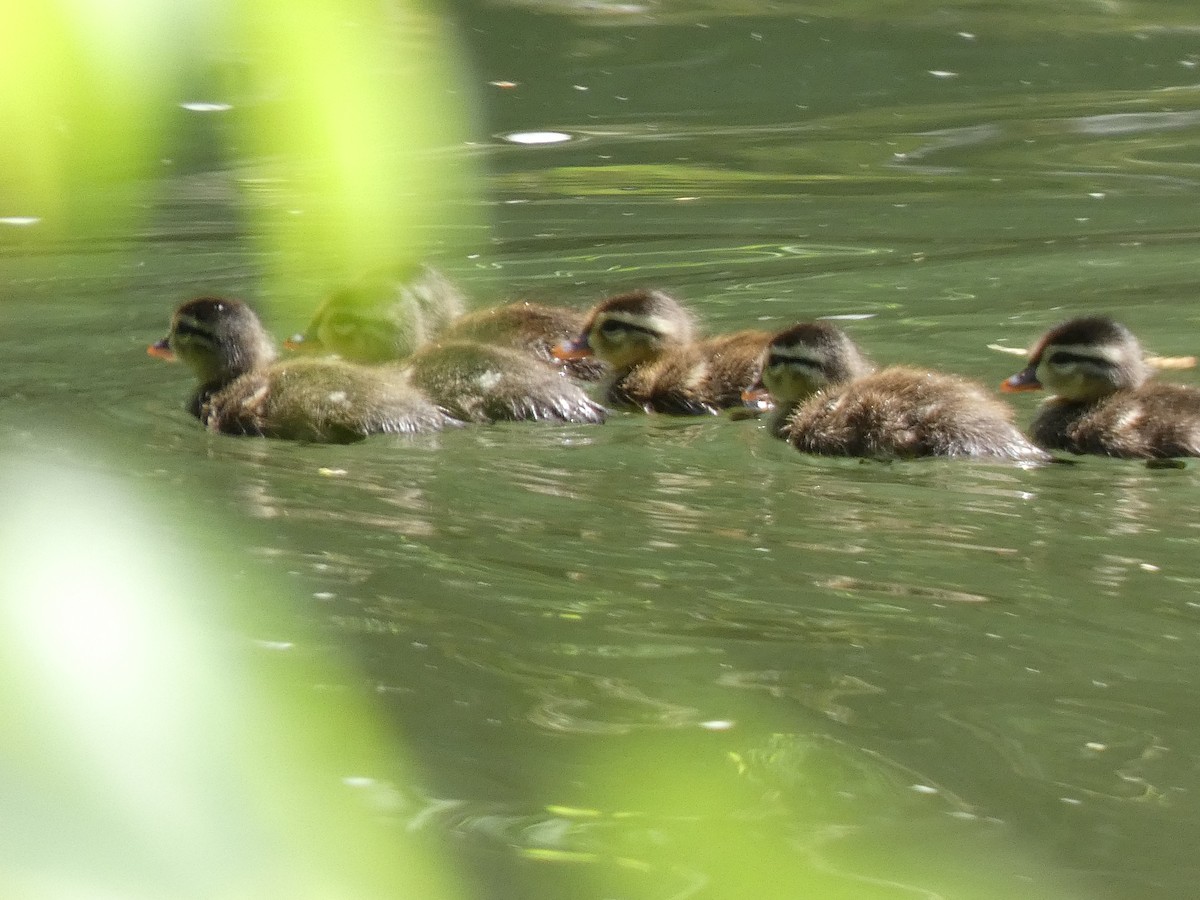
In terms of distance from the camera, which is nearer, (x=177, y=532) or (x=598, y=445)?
(x=177, y=532)

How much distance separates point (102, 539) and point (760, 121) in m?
5.63

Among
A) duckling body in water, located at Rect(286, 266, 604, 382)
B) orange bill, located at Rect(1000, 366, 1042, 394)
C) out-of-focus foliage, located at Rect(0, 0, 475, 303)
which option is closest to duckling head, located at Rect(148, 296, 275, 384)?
duckling body in water, located at Rect(286, 266, 604, 382)

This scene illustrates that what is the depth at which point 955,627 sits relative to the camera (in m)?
2.29

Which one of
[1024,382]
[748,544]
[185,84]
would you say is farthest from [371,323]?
[185,84]

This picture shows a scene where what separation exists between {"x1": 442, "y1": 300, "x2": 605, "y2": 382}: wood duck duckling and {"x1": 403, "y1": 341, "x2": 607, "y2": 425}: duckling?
588 millimetres

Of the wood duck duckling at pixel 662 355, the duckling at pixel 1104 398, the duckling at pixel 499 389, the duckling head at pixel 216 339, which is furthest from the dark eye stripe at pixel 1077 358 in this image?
the duckling head at pixel 216 339

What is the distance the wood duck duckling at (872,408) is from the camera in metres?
3.45

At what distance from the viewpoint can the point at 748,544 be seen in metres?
2.77

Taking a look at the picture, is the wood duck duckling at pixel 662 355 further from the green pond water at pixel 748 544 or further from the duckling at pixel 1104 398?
the duckling at pixel 1104 398

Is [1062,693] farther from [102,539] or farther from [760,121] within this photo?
[760,121]

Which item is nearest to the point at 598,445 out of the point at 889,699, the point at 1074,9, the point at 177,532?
the point at 177,532

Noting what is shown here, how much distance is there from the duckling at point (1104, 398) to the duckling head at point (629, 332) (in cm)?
88

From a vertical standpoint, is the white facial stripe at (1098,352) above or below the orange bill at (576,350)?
above

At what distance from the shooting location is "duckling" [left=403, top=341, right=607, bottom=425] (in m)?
3.88
